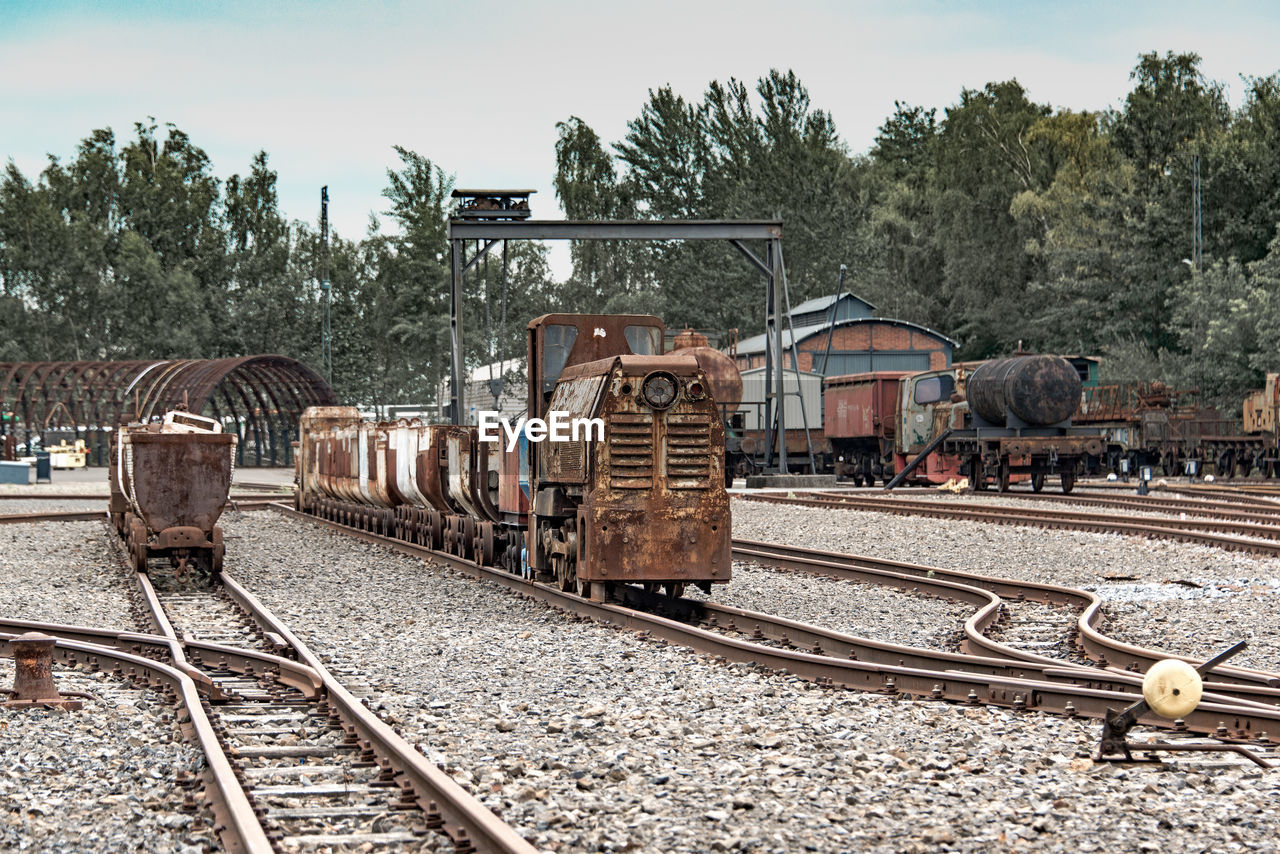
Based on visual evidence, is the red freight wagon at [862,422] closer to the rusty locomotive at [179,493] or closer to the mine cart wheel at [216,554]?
the rusty locomotive at [179,493]

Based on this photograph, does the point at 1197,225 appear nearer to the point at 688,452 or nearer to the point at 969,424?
the point at 969,424

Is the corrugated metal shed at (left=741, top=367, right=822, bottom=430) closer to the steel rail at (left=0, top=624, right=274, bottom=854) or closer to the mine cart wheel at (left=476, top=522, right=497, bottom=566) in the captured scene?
the mine cart wheel at (left=476, top=522, right=497, bottom=566)

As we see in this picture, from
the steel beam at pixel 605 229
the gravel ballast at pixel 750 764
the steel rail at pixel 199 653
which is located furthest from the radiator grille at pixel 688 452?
the steel beam at pixel 605 229

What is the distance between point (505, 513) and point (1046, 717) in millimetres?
9039

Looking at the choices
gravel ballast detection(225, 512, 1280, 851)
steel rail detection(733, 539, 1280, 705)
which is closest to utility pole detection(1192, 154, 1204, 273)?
steel rail detection(733, 539, 1280, 705)

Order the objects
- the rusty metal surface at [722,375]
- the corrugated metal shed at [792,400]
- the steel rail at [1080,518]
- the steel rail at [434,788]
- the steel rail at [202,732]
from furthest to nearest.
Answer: the corrugated metal shed at [792,400] < the rusty metal surface at [722,375] < the steel rail at [1080,518] < the steel rail at [202,732] < the steel rail at [434,788]

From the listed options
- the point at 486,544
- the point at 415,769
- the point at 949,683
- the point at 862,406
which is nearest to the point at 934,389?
the point at 862,406

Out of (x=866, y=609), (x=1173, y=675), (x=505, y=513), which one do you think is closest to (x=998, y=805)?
(x=1173, y=675)

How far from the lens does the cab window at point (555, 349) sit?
14.7 m

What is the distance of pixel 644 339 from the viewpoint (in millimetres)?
14906

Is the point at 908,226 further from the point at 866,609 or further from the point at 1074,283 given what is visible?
the point at 866,609

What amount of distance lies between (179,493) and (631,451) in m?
7.09

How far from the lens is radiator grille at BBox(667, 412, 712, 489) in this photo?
494 inches

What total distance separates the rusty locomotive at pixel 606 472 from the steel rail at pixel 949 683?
0.76m
